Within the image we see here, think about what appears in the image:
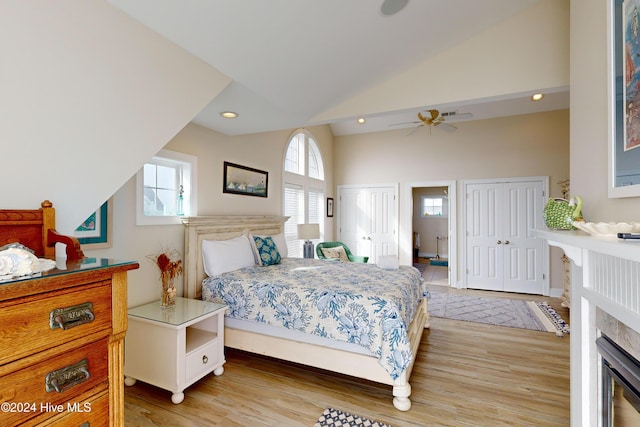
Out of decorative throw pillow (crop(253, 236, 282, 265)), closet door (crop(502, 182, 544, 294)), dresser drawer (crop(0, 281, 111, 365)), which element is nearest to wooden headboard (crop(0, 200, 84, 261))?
dresser drawer (crop(0, 281, 111, 365))

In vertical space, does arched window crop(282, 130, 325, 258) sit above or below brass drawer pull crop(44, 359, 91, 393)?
above

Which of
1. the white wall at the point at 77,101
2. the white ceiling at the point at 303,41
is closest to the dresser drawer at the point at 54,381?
the white wall at the point at 77,101

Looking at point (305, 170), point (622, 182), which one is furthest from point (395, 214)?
point (622, 182)

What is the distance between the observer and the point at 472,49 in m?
2.66

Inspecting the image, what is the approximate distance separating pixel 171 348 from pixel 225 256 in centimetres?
111

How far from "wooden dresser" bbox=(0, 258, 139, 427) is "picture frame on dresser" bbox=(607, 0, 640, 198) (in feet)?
6.52

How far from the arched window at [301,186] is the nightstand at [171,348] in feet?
8.85

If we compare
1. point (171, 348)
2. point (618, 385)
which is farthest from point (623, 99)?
point (171, 348)

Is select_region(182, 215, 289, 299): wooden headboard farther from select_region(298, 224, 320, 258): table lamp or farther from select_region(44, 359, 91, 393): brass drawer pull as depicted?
select_region(44, 359, 91, 393): brass drawer pull

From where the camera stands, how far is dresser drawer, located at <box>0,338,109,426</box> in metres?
0.83

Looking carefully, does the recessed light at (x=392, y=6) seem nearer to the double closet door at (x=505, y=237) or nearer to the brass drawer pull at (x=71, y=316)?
the brass drawer pull at (x=71, y=316)

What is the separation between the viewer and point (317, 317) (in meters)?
2.37

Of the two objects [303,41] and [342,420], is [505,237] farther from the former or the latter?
[303,41]

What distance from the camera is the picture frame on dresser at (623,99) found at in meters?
1.14
